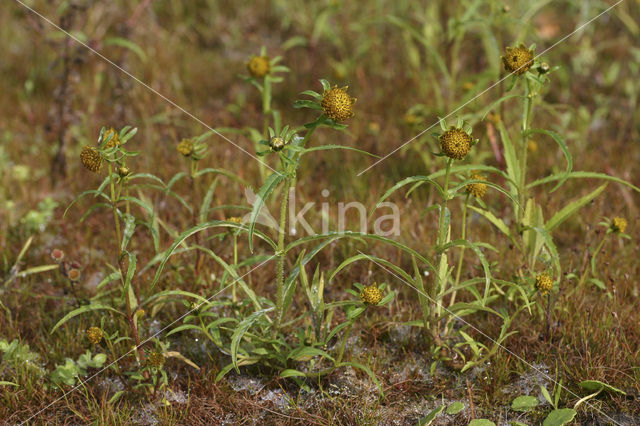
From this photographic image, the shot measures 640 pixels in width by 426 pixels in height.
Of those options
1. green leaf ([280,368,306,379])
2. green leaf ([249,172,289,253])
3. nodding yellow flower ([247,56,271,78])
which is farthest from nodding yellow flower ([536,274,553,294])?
nodding yellow flower ([247,56,271,78])

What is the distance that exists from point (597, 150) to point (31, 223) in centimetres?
308

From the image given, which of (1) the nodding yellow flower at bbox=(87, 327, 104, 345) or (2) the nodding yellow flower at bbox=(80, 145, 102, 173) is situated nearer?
(2) the nodding yellow flower at bbox=(80, 145, 102, 173)

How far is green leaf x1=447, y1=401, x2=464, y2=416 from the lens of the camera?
2080 mm

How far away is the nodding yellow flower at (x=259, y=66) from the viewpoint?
2.69 metres

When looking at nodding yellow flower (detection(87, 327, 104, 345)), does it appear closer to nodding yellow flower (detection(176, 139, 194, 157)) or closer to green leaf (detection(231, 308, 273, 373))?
green leaf (detection(231, 308, 273, 373))

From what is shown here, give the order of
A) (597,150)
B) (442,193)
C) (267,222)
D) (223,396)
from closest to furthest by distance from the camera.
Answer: (442,193) → (223,396) → (267,222) → (597,150)

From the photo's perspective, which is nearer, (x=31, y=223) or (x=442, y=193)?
(x=442, y=193)

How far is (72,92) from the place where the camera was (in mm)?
3273

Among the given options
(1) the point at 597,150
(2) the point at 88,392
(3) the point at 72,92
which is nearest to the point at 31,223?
(3) the point at 72,92

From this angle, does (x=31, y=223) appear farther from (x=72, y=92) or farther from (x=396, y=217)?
(x=396, y=217)

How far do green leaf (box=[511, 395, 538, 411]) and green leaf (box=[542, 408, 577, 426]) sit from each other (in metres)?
0.06

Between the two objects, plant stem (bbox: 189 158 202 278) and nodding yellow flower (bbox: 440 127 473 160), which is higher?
nodding yellow flower (bbox: 440 127 473 160)

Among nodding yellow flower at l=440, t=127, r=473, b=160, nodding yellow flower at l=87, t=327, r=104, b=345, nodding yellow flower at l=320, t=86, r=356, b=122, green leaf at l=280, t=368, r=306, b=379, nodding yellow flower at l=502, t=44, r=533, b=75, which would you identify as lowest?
green leaf at l=280, t=368, r=306, b=379

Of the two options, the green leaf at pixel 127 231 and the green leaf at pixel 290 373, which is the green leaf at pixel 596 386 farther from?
the green leaf at pixel 127 231
